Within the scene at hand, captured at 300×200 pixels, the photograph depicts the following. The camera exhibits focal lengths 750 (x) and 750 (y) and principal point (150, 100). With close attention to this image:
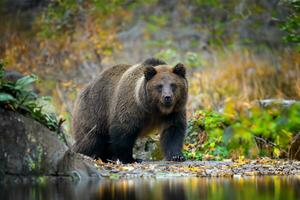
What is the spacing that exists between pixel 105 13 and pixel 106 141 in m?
13.2

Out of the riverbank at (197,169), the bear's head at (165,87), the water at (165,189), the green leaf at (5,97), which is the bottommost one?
the water at (165,189)

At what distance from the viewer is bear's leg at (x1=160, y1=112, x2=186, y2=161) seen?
1288 centimetres

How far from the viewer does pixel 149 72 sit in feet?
42.3

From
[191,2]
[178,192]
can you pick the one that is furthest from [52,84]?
[178,192]

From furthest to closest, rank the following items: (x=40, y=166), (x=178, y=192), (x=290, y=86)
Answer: (x=290, y=86)
(x=40, y=166)
(x=178, y=192)

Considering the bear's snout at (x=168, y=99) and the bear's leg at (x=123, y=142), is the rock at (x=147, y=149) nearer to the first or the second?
the bear's leg at (x=123, y=142)

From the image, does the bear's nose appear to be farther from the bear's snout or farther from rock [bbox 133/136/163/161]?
rock [bbox 133/136/163/161]

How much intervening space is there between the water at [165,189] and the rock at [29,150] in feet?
0.99

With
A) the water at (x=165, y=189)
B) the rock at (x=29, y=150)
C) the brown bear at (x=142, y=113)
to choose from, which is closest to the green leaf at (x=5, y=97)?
the rock at (x=29, y=150)

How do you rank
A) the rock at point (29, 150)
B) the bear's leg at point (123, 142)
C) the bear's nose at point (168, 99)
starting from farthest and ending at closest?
the bear's leg at point (123, 142) → the bear's nose at point (168, 99) → the rock at point (29, 150)

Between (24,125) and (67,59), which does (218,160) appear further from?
(67,59)

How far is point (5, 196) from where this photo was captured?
7.86m

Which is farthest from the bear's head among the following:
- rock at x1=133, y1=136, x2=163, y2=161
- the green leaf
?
the green leaf

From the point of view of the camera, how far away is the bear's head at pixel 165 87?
41.9ft
